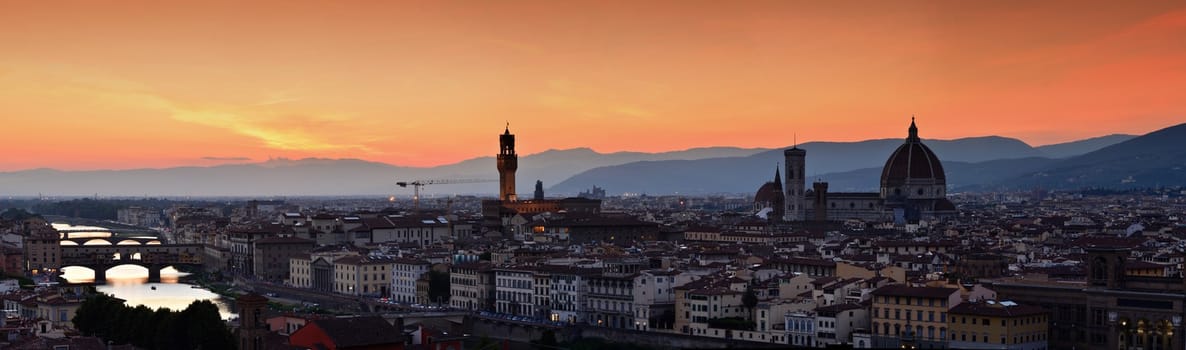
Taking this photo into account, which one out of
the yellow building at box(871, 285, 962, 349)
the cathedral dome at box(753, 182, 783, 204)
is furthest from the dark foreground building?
the cathedral dome at box(753, 182, 783, 204)

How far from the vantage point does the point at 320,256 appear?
57625 mm

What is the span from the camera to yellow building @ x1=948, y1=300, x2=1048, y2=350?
3102cm

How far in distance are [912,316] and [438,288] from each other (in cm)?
2013

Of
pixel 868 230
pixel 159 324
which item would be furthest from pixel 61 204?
pixel 159 324

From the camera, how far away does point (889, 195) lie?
84.9 meters

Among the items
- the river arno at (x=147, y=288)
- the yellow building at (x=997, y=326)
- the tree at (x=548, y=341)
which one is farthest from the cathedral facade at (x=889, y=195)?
the yellow building at (x=997, y=326)

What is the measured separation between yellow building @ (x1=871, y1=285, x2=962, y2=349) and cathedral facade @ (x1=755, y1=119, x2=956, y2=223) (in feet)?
164

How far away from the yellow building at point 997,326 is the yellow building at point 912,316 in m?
0.30

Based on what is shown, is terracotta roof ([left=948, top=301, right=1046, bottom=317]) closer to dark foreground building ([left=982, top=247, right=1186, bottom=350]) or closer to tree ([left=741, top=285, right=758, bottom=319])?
dark foreground building ([left=982, top=247, right=1186, bottom=350])

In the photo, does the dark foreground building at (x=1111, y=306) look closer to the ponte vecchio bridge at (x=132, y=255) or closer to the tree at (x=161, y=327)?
the tree at (x=161, y=327)

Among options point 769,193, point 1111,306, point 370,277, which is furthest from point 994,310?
point 769,193

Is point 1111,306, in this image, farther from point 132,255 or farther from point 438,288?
point 132,255

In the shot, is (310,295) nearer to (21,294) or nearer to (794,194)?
(21,294)

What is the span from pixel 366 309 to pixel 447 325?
284 inches
